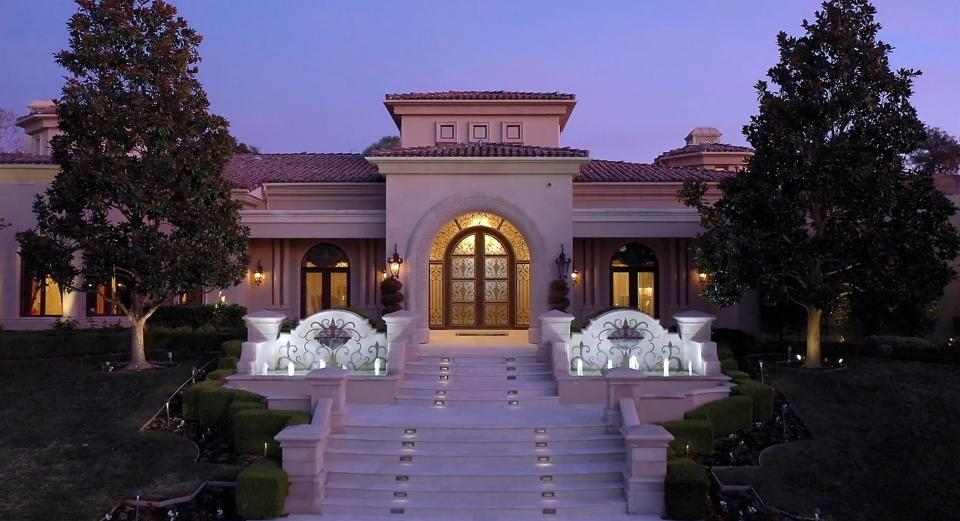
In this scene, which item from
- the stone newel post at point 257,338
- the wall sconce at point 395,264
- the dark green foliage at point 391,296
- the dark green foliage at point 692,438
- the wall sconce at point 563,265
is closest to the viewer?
the dark green foliage at point 692,438

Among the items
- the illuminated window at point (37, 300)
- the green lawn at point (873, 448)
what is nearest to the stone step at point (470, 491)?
the green lawn at point (873, 448)

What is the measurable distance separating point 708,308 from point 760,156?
7028 millimetres

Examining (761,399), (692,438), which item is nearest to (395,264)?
(761,399)

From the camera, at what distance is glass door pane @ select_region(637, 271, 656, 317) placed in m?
22.8

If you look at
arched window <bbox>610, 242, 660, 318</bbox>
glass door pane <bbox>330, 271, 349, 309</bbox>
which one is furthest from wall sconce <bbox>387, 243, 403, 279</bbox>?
arched window <bbox>610, 242, 660, 318</bbox>

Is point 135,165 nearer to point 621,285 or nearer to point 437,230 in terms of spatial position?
point 437,230

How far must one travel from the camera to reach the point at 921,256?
50.7ft

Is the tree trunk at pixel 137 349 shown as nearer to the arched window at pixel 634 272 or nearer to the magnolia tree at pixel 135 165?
the magnolia tree at pixel 135 165

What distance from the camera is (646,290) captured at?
75.0 ft

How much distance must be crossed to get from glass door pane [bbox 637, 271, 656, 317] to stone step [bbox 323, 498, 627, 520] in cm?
1262

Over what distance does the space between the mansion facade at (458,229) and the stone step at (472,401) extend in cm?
443

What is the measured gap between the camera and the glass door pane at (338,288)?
23.0 m

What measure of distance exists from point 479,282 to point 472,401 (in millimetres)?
7486

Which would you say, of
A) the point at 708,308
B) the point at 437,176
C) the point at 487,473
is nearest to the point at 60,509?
the point at 487,473
